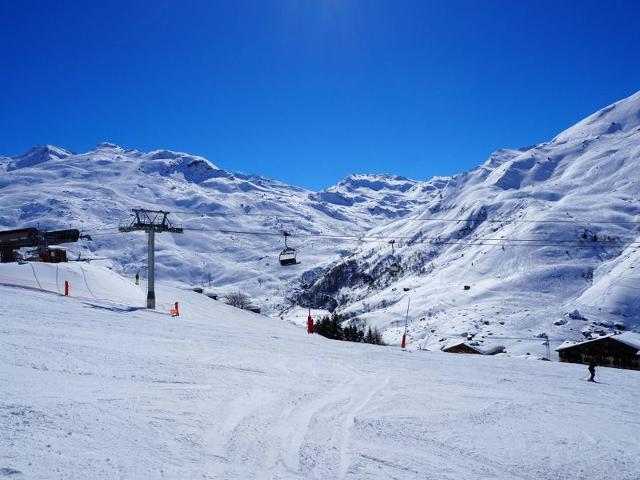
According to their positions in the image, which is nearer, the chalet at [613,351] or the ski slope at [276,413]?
the ski slope at [276,413]

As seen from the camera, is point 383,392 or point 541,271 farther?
point 541,271

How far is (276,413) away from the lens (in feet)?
37.5

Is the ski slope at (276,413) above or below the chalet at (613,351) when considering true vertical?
above

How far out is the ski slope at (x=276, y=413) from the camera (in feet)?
27.1

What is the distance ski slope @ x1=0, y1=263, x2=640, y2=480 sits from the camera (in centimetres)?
825

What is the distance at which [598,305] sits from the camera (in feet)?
423

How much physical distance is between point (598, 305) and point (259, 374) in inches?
5242

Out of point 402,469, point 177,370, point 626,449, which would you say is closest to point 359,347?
point 177,370

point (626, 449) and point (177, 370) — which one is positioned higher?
point (177, 370)

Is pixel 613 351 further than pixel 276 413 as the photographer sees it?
Yes

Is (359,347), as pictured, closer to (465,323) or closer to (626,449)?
(626,449)

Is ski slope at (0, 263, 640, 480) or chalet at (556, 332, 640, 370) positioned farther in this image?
chalet at (556, 332, 640, 370)

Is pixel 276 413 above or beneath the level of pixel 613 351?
above

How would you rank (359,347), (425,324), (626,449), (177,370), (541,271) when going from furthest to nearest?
1. (541,271)
2. (425,324)
3. (359,347)
4. (177,370)
5. (626,449)
